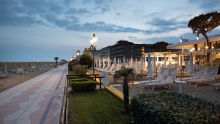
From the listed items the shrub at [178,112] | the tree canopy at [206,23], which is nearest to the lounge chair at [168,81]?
the shrub at [178,112]

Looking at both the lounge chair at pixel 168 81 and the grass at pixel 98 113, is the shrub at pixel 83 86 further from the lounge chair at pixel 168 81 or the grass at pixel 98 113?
the lounge chair at pixel 168 81

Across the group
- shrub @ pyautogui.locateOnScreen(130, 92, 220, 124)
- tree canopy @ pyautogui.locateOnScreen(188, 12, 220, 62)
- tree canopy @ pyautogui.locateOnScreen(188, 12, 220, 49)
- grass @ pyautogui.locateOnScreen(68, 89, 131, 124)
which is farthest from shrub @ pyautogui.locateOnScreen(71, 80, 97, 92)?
tree canopy @ pyautogui.locateOnScreen(188, 12, 220, 49)

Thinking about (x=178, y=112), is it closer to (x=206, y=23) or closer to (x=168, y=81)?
(x=168, y=81)

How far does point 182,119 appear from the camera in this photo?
85.2 inches

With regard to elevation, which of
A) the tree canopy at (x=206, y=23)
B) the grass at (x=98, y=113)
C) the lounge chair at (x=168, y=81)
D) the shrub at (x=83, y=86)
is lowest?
the grass at (x=98, y=113)

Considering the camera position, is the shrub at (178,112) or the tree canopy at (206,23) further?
the tree canopy at (206,23)

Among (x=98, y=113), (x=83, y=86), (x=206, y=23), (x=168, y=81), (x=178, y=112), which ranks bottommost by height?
(x=98, y=113)

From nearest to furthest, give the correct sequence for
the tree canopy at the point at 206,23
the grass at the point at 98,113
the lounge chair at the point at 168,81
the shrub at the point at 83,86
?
1. the grass at the point at 98,113
2. the lounge chair at the point at 168,81
3. the shrub at the point at 83,86
4. the tree canopy at the point at 206,23

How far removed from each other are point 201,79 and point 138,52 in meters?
62.3

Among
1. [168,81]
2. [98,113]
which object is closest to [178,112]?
[98,113]

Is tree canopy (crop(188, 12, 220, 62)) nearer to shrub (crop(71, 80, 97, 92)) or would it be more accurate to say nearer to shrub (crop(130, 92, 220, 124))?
shrub (crop(71, 80, 97, 92))

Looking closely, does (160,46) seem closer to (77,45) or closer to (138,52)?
(138,52)

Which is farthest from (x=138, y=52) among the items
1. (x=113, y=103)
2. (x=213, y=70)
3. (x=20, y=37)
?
(x=113, y=103)

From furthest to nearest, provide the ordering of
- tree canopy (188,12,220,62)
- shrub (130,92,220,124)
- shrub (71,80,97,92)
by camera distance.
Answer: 1. tree canopy (188,12,220,62)
2. shrub (71,80,97,92)
3. shrub (130,92,220,124)
